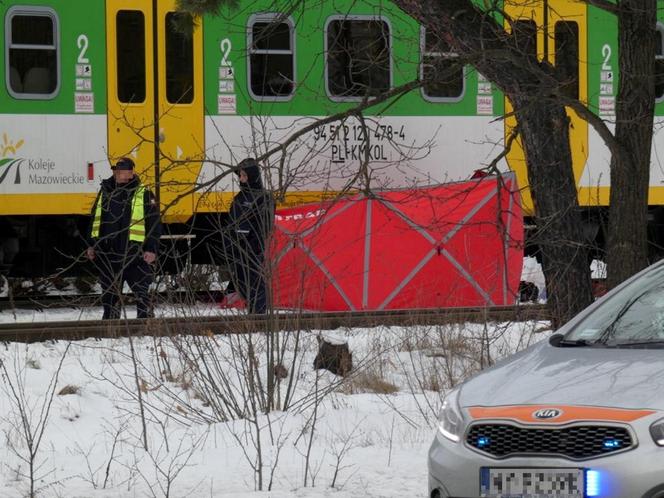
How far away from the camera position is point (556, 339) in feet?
19.6

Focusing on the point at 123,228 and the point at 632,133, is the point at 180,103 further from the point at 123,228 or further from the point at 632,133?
the point at 632,133

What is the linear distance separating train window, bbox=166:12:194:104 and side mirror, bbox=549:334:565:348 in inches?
346

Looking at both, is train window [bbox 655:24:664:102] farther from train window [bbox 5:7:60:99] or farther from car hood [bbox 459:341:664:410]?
car hood [bbox 459:341:664:410]

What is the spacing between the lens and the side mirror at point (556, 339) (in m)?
5.93

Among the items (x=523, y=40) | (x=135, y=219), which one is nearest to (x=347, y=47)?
(x=135, y=219)

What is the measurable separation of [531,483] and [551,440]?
167mm

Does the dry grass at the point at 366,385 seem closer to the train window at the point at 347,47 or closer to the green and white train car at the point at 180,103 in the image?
the green and white train car at the point at 180,103

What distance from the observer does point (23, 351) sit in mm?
10594

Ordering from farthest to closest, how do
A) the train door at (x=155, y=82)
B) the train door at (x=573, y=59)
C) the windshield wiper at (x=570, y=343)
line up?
1. the train door at (x=573, y=59)
2. the train door at (x=155, y=82)
3. the windshield wiper at (x=570, y=343)

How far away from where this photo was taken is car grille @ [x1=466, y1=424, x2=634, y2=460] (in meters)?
4.84

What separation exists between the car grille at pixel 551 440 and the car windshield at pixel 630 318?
865 mm

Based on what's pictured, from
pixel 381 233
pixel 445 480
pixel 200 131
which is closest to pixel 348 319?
pixel 381 233

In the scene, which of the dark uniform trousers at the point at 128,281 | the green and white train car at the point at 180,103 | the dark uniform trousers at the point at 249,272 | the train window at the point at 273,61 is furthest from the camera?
the train window at the point at 273,61

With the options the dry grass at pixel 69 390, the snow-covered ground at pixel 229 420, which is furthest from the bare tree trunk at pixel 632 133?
the dry grass at pixel 69 390
